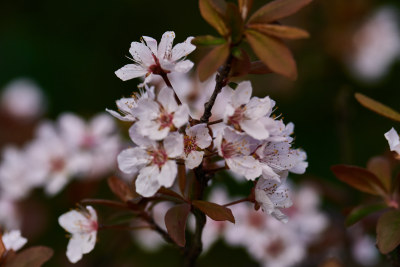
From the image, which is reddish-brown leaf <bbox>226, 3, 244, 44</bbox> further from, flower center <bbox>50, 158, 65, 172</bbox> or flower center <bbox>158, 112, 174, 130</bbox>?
flower center <bbox>50, 158, 65, 172</bbox>

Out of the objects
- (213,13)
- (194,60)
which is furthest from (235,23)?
(194,60)

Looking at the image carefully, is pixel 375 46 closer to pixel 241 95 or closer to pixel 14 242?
pixel 241 95

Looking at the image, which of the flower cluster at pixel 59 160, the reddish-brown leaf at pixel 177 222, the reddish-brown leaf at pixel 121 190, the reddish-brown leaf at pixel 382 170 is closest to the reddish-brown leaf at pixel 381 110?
the reddish-brown leaf at pixel 382 170

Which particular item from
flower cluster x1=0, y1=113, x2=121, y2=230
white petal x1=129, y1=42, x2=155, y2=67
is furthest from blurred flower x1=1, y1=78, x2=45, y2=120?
white petal x1=129, y1=42, x2=155, y2=67

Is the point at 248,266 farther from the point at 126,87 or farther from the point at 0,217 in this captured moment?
the point at 126,87

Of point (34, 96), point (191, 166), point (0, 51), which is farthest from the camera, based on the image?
point (0, 51)

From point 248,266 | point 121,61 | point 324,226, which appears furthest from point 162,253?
point 121,61

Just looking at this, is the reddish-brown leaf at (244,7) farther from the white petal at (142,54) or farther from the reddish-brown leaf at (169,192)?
the reddish-brown leaf at (169,192)
